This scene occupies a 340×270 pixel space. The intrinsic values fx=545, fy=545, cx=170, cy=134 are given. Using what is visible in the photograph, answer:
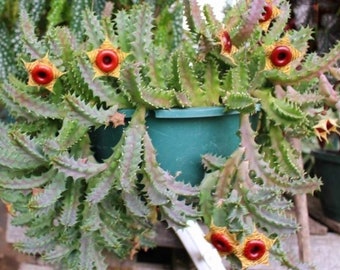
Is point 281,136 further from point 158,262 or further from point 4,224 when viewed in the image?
point 4,224

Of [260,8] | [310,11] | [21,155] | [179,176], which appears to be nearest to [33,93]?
[21,155]

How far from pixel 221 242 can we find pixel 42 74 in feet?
1.47

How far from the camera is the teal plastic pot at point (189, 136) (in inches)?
39.6

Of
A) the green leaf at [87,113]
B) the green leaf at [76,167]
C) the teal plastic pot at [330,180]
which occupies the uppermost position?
the green leaf at [87,113]

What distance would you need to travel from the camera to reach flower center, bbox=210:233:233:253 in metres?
0.95

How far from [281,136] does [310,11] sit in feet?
2.60

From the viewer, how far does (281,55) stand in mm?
1019

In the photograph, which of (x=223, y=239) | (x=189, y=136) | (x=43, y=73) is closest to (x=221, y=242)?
(x=223, y=239)

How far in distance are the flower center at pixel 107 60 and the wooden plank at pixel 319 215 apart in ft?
3.83

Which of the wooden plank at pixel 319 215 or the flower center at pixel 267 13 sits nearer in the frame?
the flower center at pixel 267 13

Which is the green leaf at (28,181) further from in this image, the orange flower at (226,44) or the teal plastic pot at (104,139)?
the orange flower at (226,44)

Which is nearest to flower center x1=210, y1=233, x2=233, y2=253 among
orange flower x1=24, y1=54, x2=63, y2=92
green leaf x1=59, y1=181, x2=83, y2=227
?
green leaf x1=59, y1=181, x2=83, y2=227

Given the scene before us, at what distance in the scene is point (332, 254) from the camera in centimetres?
169

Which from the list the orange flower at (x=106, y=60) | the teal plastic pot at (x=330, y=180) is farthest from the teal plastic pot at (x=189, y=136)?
the teal plastic pot at (x=330, y=180)
